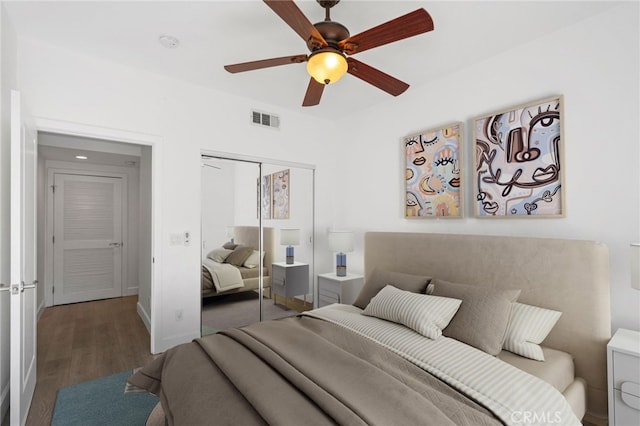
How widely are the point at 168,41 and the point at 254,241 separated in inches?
84.2

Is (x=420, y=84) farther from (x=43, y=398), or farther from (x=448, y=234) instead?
(x=43, y=398)

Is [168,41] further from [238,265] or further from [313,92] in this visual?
[238,265]

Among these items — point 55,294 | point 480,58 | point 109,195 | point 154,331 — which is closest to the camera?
point 480,58

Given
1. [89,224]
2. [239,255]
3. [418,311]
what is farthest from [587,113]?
[89,224]

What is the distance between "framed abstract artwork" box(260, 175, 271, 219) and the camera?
3.76 m

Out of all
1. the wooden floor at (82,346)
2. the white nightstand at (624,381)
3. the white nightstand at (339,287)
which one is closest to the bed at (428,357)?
the white nightstand at (624,381)

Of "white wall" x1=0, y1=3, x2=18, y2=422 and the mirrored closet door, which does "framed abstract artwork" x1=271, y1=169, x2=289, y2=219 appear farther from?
"white wall" x1=0, y1=3, x2=18, y2=422

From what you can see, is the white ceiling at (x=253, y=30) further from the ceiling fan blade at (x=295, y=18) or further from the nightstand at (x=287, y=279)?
the nightstand at (x=287, y=279)

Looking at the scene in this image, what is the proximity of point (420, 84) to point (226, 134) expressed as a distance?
2.10m

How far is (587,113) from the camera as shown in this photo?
2178 mm

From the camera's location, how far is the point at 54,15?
85.1 inches

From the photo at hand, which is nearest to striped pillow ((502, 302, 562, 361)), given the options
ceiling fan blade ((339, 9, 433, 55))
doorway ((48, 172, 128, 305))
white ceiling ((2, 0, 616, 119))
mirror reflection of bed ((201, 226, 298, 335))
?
ceiling fan blade ((339, 9, 433, 55))

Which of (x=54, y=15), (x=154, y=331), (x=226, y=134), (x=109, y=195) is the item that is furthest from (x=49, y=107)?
(x=109, y=195)

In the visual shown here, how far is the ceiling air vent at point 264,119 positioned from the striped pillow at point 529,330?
305 centimetres
